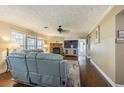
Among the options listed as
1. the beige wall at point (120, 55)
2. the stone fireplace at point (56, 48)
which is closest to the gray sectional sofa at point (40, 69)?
the beige wall at point (120, 55)

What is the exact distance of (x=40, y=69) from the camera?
3.41 m

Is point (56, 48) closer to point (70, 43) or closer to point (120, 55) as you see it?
point (70, 43)

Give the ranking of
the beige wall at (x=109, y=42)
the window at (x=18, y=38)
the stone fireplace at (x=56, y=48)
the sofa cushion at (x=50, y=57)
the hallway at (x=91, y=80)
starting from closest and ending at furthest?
1. the sofa cushion at (x=50, y=57)
2. the beige wall at (x=109, y=42)
3. the hallway at (x=91, y=80)
4. the window at (x=18, y=38)
5. the stone fireplace at (x=56, y=48)

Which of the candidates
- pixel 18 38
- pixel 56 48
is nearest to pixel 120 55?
pixel 18 38

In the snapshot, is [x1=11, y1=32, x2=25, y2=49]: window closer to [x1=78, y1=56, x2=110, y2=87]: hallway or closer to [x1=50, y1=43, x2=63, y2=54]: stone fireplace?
[x1=78, y1=56, x2=110, y2=87]: hallway

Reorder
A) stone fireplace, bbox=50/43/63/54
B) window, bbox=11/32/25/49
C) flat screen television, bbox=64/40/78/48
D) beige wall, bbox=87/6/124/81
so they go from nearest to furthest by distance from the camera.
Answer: beige wall, bbox=87/6/124/81 < window, bbox=11/32/25/49 < stone fireplace, bbox=50/43/63/54 < flat screen television, bbox=64/40/78/48

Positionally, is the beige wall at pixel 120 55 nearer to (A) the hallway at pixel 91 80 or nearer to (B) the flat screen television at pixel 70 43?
(A) the hallway at pixel 91 80

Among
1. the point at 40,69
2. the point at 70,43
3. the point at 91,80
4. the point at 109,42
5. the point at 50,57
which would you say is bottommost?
the point at 91,80

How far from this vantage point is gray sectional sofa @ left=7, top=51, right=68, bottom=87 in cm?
323

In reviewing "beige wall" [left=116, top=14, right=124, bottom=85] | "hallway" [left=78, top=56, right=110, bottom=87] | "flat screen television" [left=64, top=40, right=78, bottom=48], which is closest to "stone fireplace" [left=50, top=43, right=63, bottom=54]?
"flat screen television" [left=64, top=40, right=78, bottom=48]

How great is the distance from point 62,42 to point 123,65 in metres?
11.4

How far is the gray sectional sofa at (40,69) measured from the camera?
10.6ft
